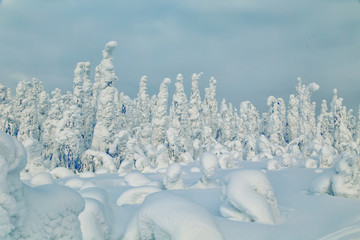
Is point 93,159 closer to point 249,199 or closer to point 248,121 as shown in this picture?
point 249,199

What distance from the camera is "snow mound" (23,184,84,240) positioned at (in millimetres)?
3295

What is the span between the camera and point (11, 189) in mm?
3016

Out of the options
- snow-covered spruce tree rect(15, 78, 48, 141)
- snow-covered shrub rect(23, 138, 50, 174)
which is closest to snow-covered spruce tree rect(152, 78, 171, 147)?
snow-covered spruce tree rect(15, 78, 48, 141)

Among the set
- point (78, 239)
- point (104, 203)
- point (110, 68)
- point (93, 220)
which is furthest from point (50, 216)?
point (110, 68)

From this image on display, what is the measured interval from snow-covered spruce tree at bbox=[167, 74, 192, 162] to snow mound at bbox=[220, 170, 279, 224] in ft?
62.0

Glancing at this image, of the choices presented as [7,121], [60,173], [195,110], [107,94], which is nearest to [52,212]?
[60,173]

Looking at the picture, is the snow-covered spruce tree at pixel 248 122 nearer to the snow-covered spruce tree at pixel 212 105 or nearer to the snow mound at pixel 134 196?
the snow-covered spruce tree at pixel 212 105

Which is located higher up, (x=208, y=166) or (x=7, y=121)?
(x=7, y=121)

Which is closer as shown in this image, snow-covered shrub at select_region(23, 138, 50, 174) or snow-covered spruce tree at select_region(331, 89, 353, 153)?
snow-covered shrub at select_region(23, 138, 50, 174)

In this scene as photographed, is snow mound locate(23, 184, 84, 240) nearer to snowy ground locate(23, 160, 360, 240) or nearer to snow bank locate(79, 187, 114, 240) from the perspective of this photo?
snowy ground locate(23, 160, 360, 240)

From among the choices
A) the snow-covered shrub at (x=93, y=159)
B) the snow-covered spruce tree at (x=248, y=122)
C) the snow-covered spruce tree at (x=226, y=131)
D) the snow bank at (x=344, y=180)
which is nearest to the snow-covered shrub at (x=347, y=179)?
the snow bank at (x=344, y=180)

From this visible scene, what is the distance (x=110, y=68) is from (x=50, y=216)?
69.7 ft

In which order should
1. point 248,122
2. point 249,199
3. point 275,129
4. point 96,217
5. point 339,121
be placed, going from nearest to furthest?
point 96,217 < point 249,199 < point 275,129 < point 339,121 < point 248,122

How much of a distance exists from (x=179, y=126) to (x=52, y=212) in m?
27.4
